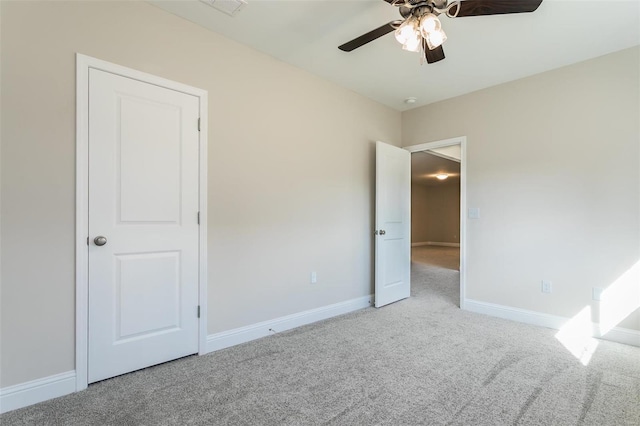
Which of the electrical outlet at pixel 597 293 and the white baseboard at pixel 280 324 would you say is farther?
the electrical outlet at pixel 597 293

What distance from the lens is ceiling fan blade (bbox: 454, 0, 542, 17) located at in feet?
5.36

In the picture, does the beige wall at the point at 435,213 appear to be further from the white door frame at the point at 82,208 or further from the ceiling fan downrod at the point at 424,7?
the white door frame at the point at 82,208

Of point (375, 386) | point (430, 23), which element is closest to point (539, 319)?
point (375, 386)

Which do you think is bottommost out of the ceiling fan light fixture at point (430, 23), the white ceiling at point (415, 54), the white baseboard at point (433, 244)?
the white baseboard at point (433, 244)

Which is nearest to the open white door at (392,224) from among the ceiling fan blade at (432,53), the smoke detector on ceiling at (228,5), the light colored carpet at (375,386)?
the light colored carpet at (375,386)

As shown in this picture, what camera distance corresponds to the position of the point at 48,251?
1810 millimetres

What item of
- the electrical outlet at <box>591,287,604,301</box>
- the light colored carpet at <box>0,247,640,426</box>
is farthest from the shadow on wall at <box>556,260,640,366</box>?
the light colored carpet at <box>0,247,640,426</box>

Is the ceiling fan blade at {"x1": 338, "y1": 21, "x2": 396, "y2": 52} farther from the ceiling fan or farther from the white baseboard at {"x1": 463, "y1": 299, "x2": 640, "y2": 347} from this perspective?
the white baseboard at {"x1": 463, "y1": 299, "x2": 640, "y2": 347}

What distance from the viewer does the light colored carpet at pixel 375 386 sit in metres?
1.65

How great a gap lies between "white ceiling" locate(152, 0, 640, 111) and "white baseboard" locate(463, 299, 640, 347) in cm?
249

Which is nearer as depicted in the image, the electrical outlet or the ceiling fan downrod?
the ceiling fan downrod

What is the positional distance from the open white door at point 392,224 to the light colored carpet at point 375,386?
3.15 ft

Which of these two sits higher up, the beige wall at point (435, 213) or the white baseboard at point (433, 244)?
the beige wall at point (435, 213)

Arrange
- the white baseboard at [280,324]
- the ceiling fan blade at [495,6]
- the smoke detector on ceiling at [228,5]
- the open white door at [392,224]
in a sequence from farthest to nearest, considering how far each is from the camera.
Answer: the open white door at [392,224]
the white baseboard at [280,324]
the smoke detector on ceiling at [228,5]
the ceiling fan blade at [495,6]
